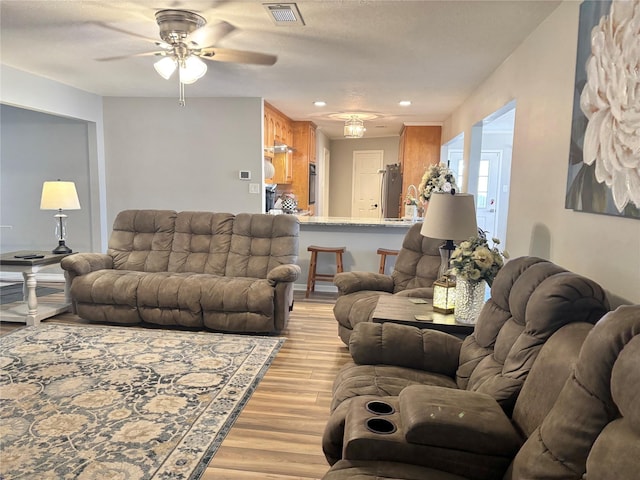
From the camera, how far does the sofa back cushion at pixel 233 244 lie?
4.13m

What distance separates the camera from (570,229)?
209 centimetres

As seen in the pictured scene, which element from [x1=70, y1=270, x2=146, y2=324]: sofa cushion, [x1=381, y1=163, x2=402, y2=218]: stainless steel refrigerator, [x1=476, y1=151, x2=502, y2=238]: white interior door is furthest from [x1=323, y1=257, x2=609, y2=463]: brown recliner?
[x1=476, y1=151, x2=502, y2=238]: white interior door

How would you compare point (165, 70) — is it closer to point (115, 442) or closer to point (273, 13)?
point (273, 13)

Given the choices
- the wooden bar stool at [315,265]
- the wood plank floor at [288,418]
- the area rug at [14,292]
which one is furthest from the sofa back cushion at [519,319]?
the area rug at [14,292]

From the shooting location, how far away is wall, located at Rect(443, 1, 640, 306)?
1.68m

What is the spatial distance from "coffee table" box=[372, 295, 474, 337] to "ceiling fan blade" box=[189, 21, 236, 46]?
210 centimetres

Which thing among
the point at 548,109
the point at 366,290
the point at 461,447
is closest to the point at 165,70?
the point at 366,290

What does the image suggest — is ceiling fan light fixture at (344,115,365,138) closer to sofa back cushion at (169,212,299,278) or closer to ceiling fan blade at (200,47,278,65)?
sofa back cushion at (169,212,299,278)

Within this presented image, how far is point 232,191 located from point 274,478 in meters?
3.98

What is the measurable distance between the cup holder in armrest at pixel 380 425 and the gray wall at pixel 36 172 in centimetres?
533

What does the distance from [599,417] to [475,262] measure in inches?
53.5

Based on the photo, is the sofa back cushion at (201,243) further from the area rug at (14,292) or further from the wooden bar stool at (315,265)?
the area rug at (14,292)

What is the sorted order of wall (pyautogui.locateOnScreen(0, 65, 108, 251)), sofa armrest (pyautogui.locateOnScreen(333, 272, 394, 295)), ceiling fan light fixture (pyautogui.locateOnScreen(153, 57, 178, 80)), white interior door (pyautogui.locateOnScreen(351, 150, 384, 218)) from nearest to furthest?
ceiling fan light fixture (pyautogui.locateOnScreen(153, 57, 178, 80))
sofa armrest (pyautogui.locateOnScreen(333, 272, 394, 295))
wall (pyautogui.locateOnScreen(0, 65, 108, 251))
white interior door (pyautogui.locateOnScreen(351, 150, 384, 218))

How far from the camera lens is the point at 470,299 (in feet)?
7.60
